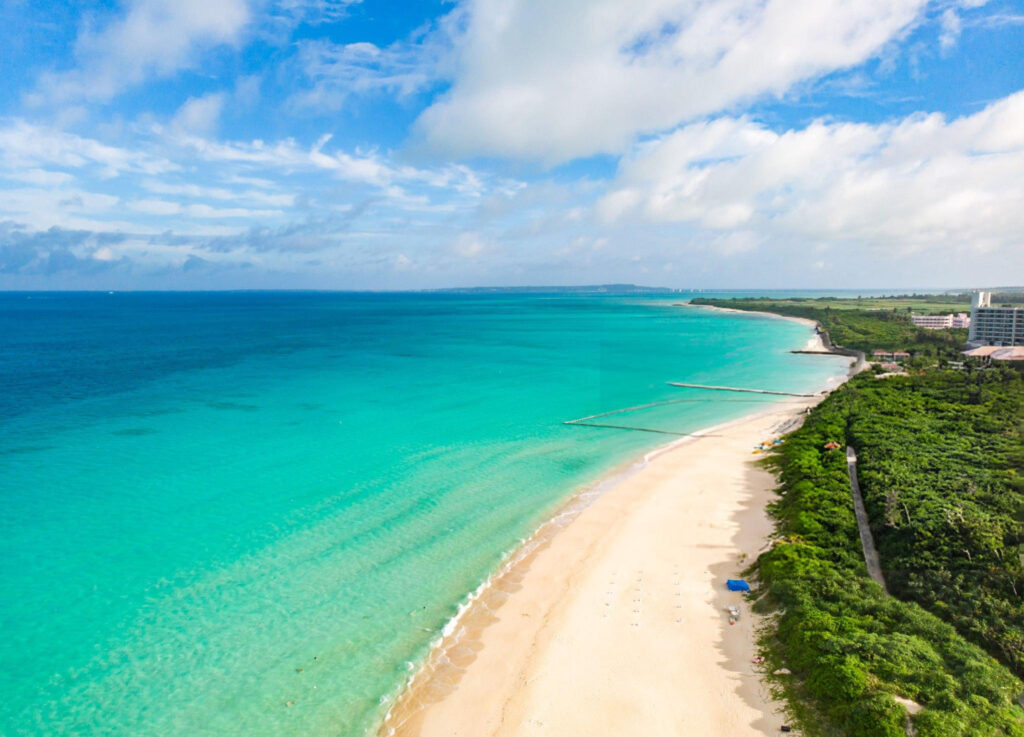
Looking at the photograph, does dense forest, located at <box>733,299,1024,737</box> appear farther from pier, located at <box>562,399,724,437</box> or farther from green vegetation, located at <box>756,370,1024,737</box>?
pier, located at <box>562,399,724,437</box>

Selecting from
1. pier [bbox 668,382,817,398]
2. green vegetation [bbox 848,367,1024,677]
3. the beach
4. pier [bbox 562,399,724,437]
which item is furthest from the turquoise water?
green vegetation [bbox 848,367,1024,677]

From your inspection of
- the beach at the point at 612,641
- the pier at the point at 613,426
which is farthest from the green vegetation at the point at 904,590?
the pier at the point at 613,426

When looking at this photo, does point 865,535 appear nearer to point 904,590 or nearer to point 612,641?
point 904,590

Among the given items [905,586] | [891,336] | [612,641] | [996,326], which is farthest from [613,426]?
[891,336]

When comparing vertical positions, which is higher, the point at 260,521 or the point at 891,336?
the point at 891,336

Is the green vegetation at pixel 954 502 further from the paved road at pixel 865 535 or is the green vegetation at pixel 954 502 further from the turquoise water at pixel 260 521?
the turquoise water at pixel 260 521

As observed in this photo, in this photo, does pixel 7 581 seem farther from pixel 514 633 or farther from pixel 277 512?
pixel 514 633
